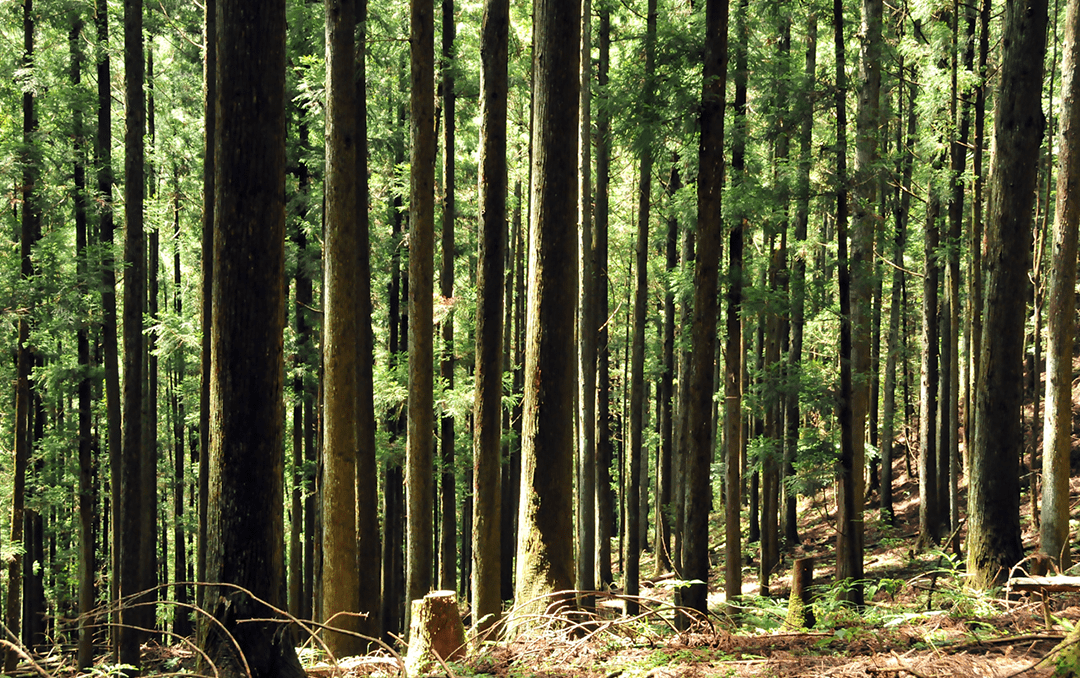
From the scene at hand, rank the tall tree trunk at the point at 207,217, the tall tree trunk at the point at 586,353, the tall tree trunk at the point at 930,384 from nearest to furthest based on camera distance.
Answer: the tall tree trunk at the point at 207,217
the tall tree trunk at the point at 586,353
the tall tree trunk at the point at 930,384

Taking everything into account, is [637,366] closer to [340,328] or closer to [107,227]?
[340,328]

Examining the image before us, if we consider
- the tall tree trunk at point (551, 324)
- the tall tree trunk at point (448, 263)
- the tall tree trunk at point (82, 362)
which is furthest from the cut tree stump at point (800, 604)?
the tall tree trunk at point (82, 362)

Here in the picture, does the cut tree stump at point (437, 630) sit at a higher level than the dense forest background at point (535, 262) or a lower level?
lower

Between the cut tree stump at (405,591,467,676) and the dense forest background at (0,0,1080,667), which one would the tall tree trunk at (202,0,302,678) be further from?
the cut tree stump at (405,591,467,676)

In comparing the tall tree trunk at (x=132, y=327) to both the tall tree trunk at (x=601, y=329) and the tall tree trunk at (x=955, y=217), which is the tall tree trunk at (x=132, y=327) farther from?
the tall tree trunk at (x=955, y=217)

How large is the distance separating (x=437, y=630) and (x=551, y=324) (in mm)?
2772

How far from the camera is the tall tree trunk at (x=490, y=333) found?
8.57 metres

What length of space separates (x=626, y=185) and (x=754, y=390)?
48.9ft

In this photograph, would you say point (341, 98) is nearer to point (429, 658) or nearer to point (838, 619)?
point (429, 658)

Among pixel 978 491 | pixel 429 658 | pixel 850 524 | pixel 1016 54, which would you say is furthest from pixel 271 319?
pixel 850 524

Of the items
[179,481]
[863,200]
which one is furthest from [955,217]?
[179,481]

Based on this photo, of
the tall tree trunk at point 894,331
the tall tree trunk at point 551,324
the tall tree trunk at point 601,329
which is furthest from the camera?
the tall tree trunk at point 894,331

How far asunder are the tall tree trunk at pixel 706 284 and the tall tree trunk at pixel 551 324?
2824mm

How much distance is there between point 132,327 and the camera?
46.5 feet
